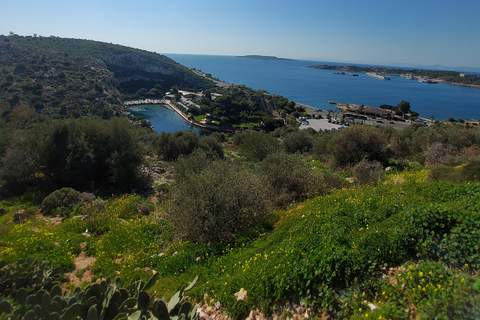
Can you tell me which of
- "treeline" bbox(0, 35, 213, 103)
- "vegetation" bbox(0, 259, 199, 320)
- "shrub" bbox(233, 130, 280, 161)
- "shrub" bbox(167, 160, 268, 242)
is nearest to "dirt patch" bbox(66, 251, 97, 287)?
"vegetation" bbox(0, 259, 199, 320)

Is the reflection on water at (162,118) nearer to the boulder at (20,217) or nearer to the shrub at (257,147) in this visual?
the shrub at (257,147)

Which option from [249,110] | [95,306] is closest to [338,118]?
[249,110]

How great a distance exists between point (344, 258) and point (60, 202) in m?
9.94

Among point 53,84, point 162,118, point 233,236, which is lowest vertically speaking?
point 162,118

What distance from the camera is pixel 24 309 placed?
2.97 metres

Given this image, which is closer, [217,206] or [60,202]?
[217,206]

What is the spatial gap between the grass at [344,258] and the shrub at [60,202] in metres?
2.52

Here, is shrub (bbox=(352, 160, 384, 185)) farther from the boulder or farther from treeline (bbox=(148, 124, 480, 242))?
the boulder

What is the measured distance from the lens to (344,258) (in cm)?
369

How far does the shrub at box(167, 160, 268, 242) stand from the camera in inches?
236

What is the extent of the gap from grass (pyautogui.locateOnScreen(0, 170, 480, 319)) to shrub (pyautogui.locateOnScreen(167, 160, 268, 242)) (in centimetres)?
39

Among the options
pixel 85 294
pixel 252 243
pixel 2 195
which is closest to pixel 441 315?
pixel 252 243

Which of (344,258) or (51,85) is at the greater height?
(51,85)

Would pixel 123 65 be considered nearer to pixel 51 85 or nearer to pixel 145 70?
pixel 145 70
